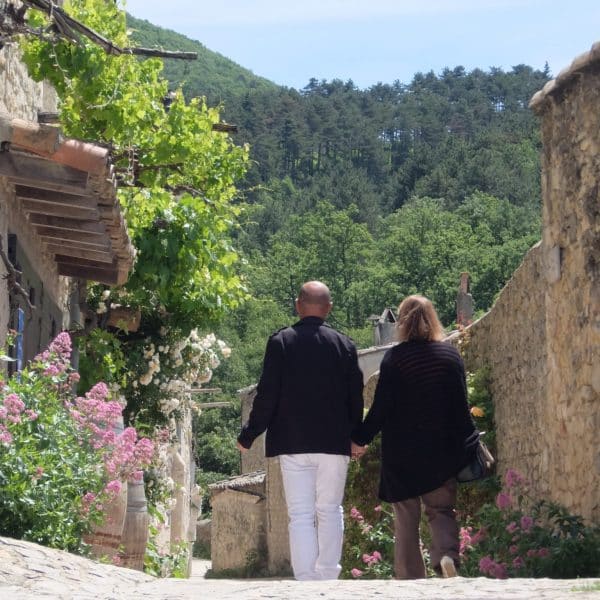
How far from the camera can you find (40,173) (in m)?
8.42

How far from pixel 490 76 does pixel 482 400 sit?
125281 millimetres

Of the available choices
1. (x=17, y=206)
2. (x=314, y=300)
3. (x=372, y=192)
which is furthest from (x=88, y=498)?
(x=372, y=192)

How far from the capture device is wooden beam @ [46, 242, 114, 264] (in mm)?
11039

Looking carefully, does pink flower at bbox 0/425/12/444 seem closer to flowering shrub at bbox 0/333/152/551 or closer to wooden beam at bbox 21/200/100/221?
flowering shrub at bbox 0/333/152/551

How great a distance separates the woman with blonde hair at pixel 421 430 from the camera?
6.68 meters

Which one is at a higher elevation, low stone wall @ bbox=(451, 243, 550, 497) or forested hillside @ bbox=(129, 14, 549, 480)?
forested hillside @ bbox=(129, 14, 549, 480)

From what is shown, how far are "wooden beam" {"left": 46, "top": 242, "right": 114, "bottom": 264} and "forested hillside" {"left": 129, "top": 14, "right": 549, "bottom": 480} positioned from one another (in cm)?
3119

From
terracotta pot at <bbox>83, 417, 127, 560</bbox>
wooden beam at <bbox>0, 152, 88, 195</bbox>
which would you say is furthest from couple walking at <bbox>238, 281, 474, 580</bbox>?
wooden beam at <bbox>0, 152, 88, 195</bbox>

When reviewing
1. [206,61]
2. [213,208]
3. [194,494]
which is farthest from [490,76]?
[213,208]

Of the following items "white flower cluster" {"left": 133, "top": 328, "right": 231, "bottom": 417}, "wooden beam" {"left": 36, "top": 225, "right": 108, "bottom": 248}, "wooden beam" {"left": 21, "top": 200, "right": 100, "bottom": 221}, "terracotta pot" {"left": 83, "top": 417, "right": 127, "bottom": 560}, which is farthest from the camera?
"white flower cluster" {"left": 133, "top": 328, "right": 231, "bottom": 417}

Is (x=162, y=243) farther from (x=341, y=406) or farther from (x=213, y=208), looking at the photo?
(x=341, y=406)

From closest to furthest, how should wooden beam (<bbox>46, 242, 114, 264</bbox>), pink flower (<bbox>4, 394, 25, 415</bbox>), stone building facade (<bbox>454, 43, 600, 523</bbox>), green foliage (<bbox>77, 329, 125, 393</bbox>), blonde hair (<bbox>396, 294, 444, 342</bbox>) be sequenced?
pink flower (<bbox>4, 394, 25, 415</bbox>) < blonde hair (<bbox>396, 294, 444, 342</bbox>) < stone building facade (<bbox>454, 43, 600, 523</bbox>) < wooden beam (<bbox>46, 242, 114, 264</bbox>) < green foliage (<bbox>77, 329, 125, 393</bbox>)

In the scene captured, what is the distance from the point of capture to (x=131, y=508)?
9086 mm

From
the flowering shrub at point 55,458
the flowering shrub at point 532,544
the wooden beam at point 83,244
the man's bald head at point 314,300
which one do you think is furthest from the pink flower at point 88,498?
the wooden beam at point 83,244
